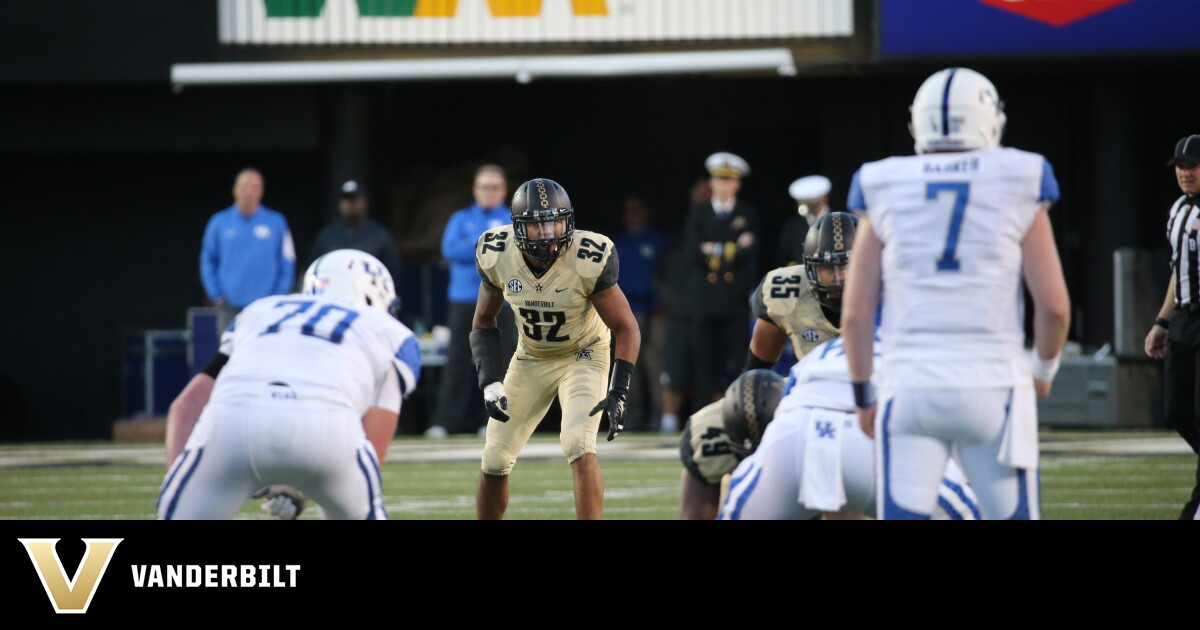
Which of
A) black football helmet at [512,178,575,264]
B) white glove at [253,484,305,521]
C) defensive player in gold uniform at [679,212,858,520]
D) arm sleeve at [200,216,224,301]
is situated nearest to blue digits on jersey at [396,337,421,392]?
white glove at [253,484,305,521]

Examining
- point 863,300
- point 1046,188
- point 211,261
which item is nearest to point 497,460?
point 863,300

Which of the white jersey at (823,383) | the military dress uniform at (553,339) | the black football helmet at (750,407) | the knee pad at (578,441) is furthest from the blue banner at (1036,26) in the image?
the white jersey at (823,383)

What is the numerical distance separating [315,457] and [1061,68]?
8854 mm

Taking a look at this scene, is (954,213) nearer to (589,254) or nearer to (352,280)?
(352,280)

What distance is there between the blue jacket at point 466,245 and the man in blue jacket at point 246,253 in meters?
1.22

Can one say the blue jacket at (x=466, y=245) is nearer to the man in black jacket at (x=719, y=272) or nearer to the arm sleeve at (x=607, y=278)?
the man in black jacket at (x=719, y=272)

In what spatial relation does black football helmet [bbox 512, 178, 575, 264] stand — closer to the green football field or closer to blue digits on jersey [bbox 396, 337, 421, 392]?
blue digits on jersey [bbox 396, 337, 421, 392]

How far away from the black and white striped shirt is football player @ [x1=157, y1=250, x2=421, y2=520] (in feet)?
11.9

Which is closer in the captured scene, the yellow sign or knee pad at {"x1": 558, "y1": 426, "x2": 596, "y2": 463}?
knee pad at {"x1": 558, "y1": 426, "x2": 596, "y2": 463}

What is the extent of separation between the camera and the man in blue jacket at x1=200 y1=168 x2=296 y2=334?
11602mm

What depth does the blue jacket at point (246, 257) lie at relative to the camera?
11602mm
